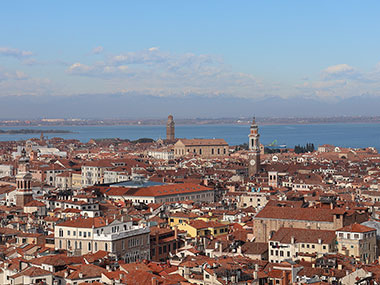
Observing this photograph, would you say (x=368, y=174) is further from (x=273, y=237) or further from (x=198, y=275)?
(x=198, y=275)

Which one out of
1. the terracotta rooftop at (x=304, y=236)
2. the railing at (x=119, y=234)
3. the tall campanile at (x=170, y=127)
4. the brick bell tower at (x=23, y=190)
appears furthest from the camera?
the tall campanile at (x=170, y=127)

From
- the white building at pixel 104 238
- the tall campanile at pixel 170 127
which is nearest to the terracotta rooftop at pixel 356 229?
the white building at pixel 104 238

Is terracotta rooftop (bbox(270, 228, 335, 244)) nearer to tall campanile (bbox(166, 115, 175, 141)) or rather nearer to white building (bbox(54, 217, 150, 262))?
white building (bbox(54, 217, 150, 262))

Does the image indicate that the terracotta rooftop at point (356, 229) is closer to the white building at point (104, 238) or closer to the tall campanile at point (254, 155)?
the white building at point (104, 238)

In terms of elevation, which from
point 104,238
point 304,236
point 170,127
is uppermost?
point 104,238

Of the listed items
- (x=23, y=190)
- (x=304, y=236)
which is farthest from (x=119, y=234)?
(x=23, y=190)

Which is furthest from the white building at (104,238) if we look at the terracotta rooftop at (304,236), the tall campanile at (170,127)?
the tall campanile at (170,127)

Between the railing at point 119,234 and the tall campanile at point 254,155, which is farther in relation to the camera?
the tall campanile at point 254,155

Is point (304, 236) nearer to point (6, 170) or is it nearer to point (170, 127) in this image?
point (6, 170)

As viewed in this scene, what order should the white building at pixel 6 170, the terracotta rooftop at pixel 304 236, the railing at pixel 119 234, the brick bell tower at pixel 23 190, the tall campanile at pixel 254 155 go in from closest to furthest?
1. the railing at pixel 119 234
2. the terracotta rooftop at pixel 304 236
3. the brick bell tower at pixel 23 190
4. the tall campanile at pixel 254 155
5. the white building at pixel 6 170

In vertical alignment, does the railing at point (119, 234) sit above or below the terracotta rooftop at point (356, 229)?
below

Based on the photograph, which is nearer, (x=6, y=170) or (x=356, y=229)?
(x=356, y=229)

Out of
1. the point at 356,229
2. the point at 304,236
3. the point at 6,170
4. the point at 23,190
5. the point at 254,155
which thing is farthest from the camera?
the point at 6,170
